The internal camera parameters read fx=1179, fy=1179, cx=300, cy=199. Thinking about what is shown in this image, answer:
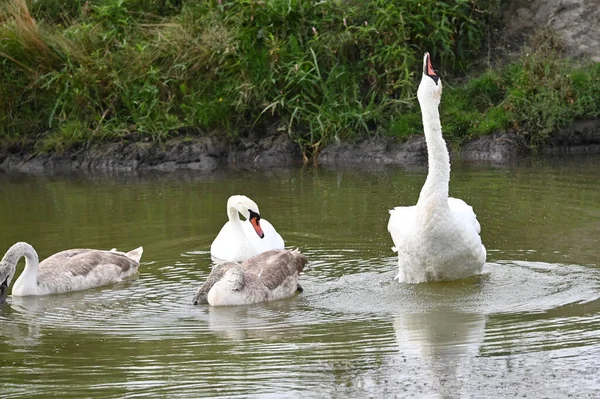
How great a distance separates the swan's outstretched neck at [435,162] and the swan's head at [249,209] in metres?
1.95

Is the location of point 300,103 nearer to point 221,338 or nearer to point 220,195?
point 220,195

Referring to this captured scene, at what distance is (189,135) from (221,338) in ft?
31.0

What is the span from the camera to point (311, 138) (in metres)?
16.2

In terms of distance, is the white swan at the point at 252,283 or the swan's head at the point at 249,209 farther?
the swan's head at the point at 249,209

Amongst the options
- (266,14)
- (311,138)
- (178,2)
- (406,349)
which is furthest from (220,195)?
(406,349)

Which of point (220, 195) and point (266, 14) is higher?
point (266, 14)

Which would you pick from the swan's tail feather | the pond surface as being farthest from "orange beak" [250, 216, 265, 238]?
the swan's tail feather

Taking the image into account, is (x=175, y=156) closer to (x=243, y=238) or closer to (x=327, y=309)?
(x=243, y=238)

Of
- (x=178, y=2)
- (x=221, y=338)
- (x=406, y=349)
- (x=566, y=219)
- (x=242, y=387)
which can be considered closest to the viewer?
(x=242, y=387)

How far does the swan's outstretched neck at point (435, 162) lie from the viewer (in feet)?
28.1

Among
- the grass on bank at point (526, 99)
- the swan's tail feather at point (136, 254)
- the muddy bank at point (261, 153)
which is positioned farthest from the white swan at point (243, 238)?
the grass on bank at point (526, 99)

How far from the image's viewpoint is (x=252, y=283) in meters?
8.87

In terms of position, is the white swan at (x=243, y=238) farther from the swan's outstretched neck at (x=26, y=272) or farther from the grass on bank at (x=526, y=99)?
the grass on bank at (x=526, y=99)

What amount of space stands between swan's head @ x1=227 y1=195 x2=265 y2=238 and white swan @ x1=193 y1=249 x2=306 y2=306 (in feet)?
3.27
